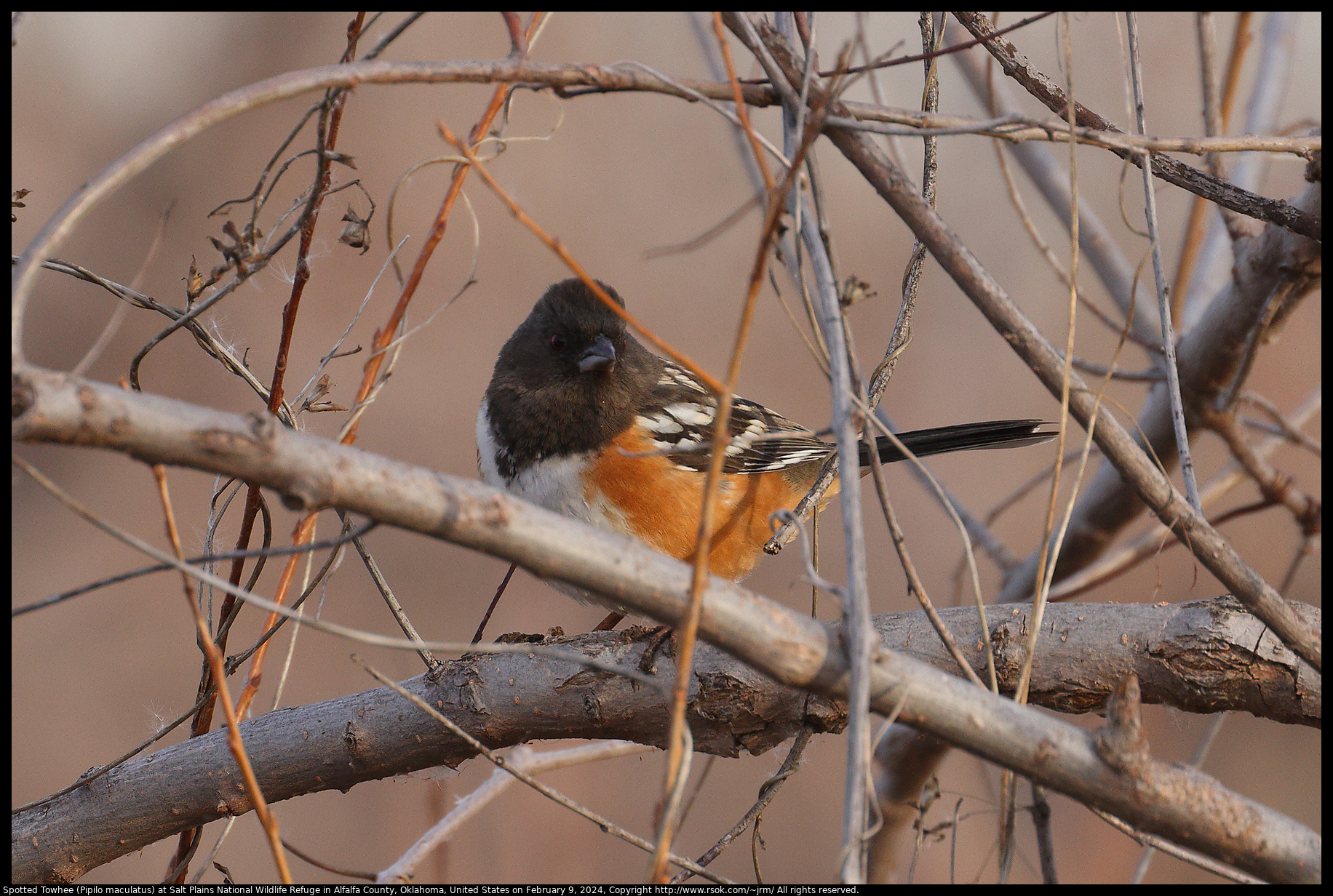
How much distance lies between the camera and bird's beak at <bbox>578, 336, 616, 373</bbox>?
6.79 ft

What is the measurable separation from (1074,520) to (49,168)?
449 cm

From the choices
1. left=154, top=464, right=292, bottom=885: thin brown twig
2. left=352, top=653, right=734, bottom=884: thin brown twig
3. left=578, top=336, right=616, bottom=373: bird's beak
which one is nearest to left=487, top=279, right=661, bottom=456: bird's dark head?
left=578, top=336, right=616, bottom=373: bird's beak

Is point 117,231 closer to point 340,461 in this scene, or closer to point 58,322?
point 58,322

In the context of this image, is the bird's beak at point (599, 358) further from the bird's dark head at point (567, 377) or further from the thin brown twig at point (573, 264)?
the thin brown twig at point (573, 264)

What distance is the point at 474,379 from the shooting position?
3988 millimetres

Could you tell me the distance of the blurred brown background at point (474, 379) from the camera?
11.3 ft

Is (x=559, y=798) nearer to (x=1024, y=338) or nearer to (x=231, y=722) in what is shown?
(x=231, y=722)

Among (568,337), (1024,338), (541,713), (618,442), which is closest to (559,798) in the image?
(541,713)

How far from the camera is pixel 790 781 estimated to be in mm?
3695

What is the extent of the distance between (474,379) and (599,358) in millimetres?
2058

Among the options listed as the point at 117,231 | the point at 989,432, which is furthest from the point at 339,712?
the point at 117,231

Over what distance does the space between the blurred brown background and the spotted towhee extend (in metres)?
1.03

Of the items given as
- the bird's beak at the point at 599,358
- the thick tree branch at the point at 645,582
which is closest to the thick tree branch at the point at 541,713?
the thick tree branch at the point at 645,582

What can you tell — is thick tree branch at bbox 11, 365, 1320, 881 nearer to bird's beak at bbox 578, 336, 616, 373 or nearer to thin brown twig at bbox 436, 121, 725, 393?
thin brown twig at bbox 436, 121, 725, 393
